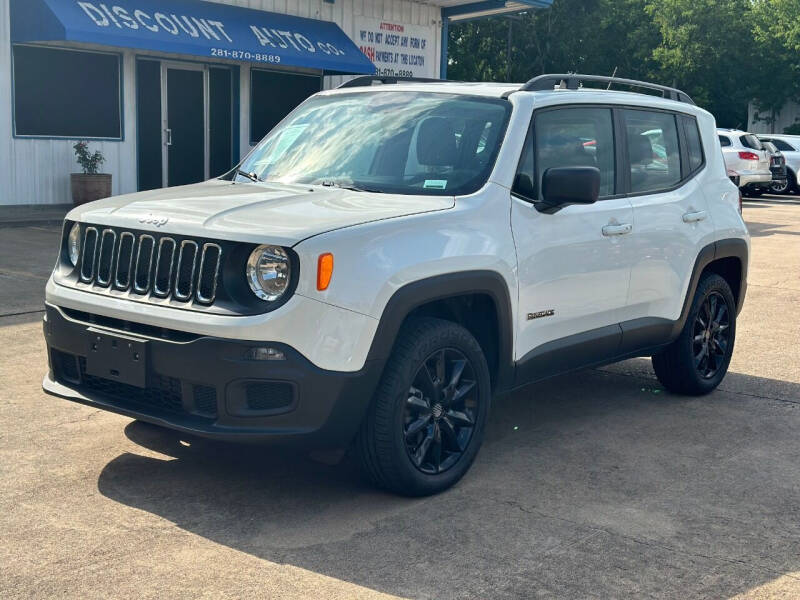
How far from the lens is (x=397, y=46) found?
2255 centimetres

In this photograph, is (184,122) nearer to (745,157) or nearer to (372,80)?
(372,80)

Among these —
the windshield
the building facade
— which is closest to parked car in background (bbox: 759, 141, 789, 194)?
the building facade

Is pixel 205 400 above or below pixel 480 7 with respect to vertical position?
below

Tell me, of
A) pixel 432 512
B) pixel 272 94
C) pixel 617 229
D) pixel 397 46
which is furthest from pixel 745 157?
pixel 432 512

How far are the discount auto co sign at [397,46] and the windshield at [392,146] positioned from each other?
52.8ft

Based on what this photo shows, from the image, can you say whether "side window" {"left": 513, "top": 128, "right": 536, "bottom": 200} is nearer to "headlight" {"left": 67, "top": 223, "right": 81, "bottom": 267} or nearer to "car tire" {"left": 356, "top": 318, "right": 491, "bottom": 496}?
"car tire" {"left": 356, "top": 318, "right": 491, "bottom": 496}

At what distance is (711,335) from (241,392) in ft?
11.9

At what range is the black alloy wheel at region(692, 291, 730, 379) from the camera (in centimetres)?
668

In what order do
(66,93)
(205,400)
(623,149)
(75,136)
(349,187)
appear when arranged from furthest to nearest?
(75,136), (66,93), (623,149), (349,187), (205,400)

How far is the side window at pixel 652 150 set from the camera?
605 centimetres

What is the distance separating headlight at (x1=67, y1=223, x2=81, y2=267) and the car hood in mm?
59

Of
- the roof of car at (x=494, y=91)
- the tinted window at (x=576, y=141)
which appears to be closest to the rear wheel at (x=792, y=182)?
the roof of car at (x=494, y=91)

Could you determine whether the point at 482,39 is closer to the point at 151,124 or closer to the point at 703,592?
the point at 151,124

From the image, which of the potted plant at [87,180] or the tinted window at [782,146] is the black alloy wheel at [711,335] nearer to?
the potted plant at [87,180]
